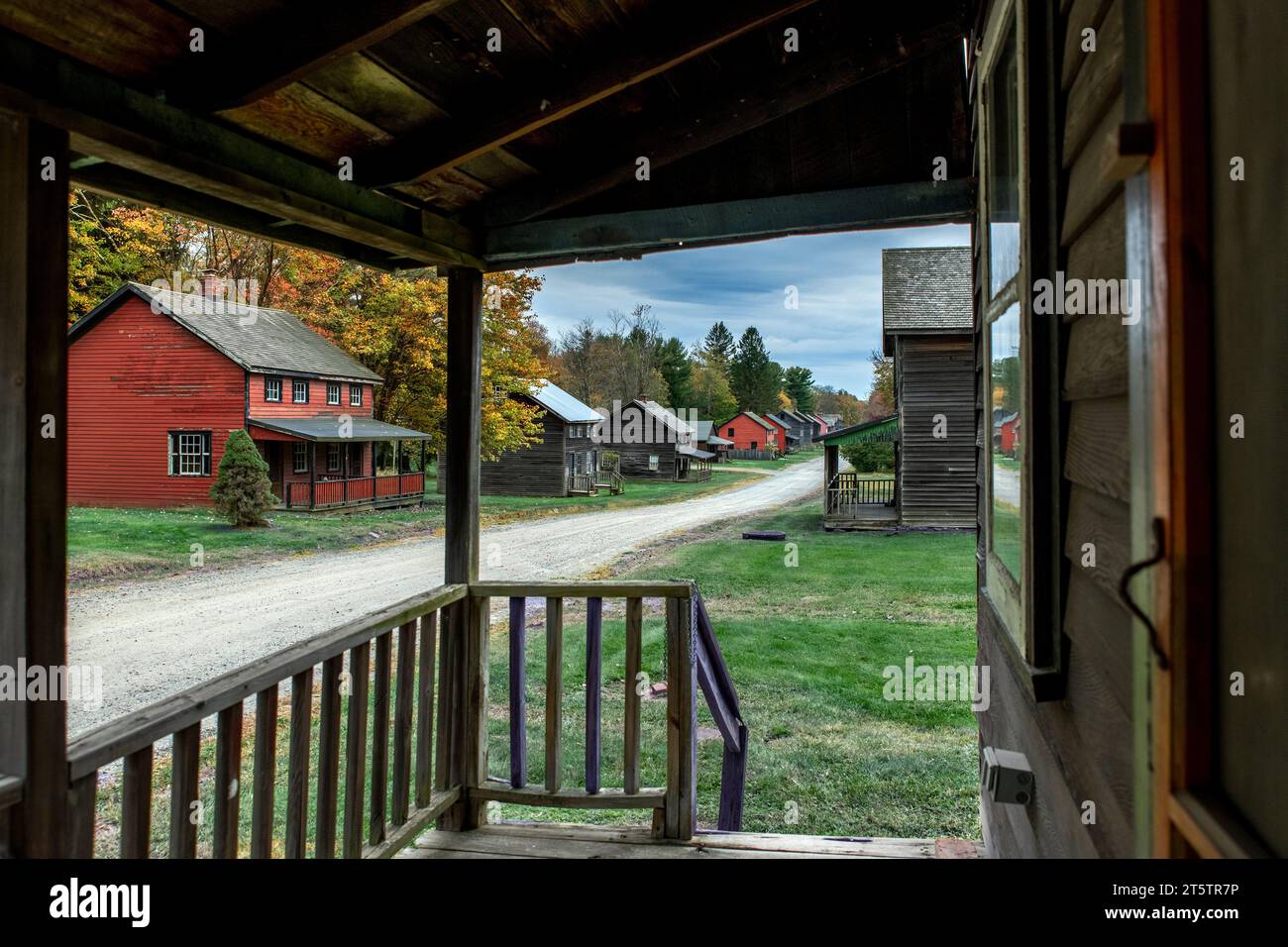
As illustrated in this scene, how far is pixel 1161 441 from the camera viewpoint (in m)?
0.73

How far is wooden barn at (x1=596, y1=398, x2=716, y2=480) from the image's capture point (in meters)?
30.4

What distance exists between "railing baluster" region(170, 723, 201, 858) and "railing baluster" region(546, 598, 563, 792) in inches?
50.2

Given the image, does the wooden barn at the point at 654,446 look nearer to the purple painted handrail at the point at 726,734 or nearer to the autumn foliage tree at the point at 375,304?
the autumn foliage tree at the point at 375,304

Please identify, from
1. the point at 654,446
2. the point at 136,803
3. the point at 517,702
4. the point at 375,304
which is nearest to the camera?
the point at 136,803

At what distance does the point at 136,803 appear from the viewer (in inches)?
66.0

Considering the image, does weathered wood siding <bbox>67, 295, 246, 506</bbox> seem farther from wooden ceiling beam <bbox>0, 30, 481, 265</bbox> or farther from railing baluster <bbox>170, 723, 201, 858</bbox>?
railing baluster <bbox>170, 723, 201, 858</bbox>

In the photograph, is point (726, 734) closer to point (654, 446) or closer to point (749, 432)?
point (654, 446)

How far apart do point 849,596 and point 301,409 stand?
12315 mm

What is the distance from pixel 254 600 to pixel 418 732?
7380 millimetres

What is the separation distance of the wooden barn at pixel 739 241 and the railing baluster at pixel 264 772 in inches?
0.4

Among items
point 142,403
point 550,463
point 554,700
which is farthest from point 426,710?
point 550,463

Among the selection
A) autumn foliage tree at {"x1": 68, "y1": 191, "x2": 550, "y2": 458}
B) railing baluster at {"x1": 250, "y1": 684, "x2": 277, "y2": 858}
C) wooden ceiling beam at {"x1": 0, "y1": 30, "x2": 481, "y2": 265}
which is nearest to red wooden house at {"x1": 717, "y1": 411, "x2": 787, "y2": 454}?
autumn foliage tree at {"x1": 68, "y1": 191, "x2": 550, "y2": 458}
